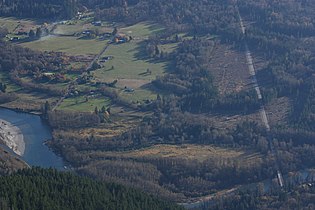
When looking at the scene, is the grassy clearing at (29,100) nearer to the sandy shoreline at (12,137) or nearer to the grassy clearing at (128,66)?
the sandy shoreline at (12,137)

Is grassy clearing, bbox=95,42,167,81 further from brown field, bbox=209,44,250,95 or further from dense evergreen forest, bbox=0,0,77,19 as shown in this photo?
dense evergreen forest, bbox=0,0,77,19

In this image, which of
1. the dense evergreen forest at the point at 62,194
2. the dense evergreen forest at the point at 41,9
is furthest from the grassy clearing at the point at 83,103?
the dense evergreen forest at the point at 41,9

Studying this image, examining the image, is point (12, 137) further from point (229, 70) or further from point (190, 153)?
point (229, 70)

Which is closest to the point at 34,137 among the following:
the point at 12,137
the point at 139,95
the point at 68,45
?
the point at 12,137

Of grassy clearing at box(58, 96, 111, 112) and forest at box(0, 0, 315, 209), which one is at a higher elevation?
forest at box(0, 0, 315, 209)

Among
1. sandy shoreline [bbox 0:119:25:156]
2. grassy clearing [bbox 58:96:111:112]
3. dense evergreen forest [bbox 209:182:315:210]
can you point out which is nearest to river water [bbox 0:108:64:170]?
sandy shoreline [bbox 0:119:25:156]

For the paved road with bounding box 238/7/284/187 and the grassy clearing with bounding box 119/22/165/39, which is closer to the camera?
the paved road with bounding box 238/7/284/187
